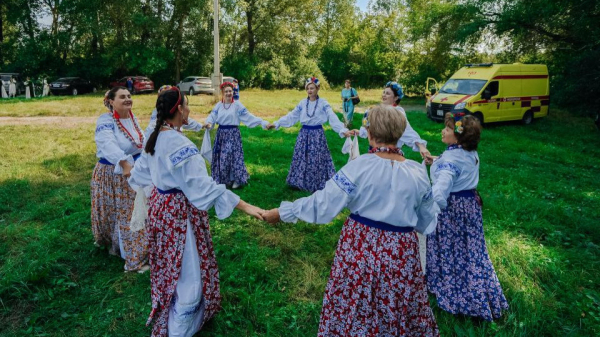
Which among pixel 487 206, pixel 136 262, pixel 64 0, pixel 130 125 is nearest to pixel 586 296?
pixel 487 206

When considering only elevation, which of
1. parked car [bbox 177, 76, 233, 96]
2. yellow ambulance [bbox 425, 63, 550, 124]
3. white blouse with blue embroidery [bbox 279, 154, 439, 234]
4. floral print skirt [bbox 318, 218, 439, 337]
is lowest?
floral print skirt [bbox 318, 218, 439, 337]

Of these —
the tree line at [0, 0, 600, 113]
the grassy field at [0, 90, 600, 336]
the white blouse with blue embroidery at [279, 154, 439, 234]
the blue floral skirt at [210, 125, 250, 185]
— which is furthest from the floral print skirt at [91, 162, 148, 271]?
the tree line at [0, 0, 600, 113]

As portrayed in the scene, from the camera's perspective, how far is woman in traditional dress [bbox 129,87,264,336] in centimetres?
272

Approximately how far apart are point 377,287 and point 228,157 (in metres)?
4.84

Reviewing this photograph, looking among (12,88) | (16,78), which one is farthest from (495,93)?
(16,78)

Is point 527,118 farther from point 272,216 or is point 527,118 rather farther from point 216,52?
point 272,216

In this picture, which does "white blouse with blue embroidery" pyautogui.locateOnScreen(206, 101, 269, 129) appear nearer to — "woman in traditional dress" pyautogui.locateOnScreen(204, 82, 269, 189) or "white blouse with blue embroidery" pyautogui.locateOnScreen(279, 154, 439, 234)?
"woman in traditional dress" pyautogui.locateOnScreen(204, 82, 269, 189)

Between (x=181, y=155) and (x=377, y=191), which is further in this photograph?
(x=181, y=155)

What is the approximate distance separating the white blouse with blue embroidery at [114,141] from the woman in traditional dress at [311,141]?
3.02m

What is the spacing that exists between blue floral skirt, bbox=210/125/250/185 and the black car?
20.9 m

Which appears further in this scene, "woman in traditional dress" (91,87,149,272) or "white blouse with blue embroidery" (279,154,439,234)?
"woman in traditional dress" (91,87,149,272)

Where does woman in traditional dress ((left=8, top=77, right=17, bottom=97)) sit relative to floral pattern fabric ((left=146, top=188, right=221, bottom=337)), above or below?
above

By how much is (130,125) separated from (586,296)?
5.08 m

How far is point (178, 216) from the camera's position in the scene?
2828 millimetres
